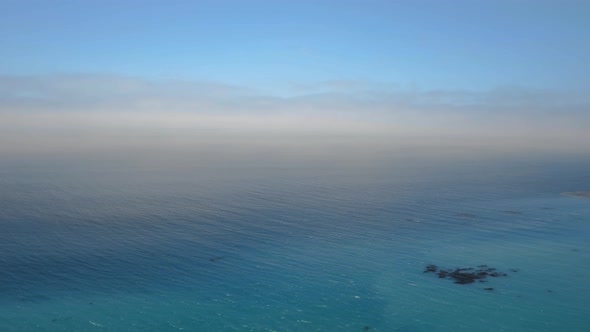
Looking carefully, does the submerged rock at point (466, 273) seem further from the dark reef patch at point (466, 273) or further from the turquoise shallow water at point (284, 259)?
the turquoise shallow water at point (284, 259)

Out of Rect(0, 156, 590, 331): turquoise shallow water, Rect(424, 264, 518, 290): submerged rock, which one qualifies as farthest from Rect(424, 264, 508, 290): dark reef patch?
Rect(0, 156, 590, 331): turquoise shallow water

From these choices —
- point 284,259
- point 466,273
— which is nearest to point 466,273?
point 466,273

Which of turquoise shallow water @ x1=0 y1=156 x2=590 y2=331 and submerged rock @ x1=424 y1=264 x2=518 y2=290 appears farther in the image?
submerged rock @ x1=424 y1=264 x2=518 y2=290

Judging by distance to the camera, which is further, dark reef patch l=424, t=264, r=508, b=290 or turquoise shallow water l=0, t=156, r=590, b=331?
dark reef patch l=424, t=264, r=508, b=290

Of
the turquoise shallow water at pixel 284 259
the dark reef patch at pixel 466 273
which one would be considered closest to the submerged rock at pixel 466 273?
the dark reef patch at pixel 466 273

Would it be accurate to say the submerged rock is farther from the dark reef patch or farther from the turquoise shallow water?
the turquoise shallow water
